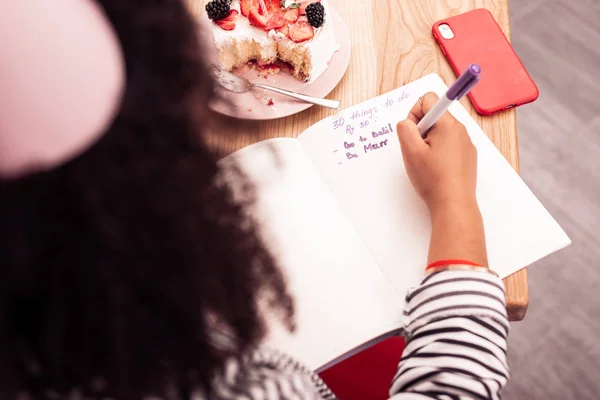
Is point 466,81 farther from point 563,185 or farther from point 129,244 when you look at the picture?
point 563,185

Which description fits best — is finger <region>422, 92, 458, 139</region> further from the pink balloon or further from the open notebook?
the pink balloon

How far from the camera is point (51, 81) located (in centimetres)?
26

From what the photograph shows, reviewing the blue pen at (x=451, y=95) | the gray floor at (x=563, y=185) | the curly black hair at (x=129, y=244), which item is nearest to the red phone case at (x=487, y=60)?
the blue pen at (x=451, y=95)

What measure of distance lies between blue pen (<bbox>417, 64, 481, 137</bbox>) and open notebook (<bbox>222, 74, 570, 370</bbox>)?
67mm

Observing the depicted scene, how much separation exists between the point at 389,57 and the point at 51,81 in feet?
1.99

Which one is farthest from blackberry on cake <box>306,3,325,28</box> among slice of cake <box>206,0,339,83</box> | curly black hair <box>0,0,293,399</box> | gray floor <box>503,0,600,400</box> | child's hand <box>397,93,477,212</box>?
gray floor <box>503,0,600,400</box>

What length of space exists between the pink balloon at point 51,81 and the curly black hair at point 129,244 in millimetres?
12

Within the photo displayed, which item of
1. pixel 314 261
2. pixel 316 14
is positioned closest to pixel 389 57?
pixel 316 14

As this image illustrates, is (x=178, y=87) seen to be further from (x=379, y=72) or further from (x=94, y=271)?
(x=379, y=72)

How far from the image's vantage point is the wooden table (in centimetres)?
70

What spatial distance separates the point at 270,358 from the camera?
0.46 meters

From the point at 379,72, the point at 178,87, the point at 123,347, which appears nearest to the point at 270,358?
the point at 123,347

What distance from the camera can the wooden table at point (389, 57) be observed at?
0.70 meters

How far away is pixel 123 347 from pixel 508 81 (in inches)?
26.3
